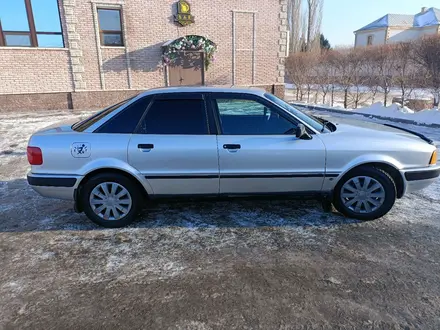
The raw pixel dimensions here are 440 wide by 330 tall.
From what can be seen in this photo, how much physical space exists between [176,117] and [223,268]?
1.71 m

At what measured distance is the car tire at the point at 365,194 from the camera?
3.56 m

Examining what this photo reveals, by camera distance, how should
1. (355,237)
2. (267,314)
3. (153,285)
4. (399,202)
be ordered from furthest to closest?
(399,202), (355,237), (153,285), (267,314)

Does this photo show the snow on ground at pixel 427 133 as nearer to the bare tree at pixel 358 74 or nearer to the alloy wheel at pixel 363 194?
the alloy wheel at pixel 363 194

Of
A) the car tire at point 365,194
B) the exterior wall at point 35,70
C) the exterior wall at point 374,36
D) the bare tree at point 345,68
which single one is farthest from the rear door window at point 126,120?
the exterior wall at point 374,36

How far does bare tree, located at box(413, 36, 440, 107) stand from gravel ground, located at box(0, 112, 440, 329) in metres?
8.23

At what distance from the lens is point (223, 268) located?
286 cm

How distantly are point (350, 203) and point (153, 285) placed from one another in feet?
7.83

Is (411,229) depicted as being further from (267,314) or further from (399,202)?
(267,314)

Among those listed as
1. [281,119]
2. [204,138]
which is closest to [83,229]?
[204,138]

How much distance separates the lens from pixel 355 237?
3350mm

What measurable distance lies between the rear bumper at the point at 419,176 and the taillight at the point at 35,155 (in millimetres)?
4035

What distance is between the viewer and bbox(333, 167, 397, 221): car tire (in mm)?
3559

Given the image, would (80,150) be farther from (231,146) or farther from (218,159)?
(231,146)

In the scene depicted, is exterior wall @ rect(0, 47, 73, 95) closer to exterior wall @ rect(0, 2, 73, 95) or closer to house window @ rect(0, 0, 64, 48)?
exterior wall @ rect(0, 2, 73, 95)
